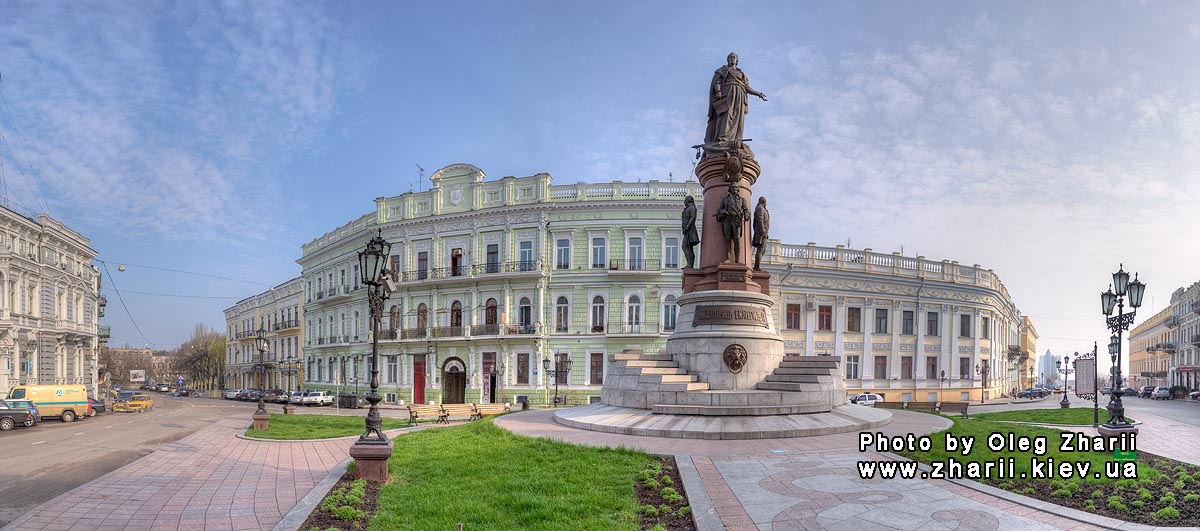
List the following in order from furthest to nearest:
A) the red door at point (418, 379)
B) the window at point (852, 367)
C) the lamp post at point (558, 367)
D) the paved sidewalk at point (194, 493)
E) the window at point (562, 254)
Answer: the window at point (852, 367) → the red door at point (418, 379) → the window at point (562, 254) → the lamp post at point (558, 367) → the paved sidewalk at point (194, 493)

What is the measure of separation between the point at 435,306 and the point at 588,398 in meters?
11.8

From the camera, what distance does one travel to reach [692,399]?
570 inches

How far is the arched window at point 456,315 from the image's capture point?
41812 millimetres

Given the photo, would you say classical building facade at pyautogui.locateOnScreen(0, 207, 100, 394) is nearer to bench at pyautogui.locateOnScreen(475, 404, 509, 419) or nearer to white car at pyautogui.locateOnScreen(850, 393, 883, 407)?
bench at pyautogui.locateOnScreen(475, 404, 509, 419)

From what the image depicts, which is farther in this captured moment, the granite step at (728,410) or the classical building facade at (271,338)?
the classical building facade at (271,338)

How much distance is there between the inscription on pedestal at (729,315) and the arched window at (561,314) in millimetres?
23466

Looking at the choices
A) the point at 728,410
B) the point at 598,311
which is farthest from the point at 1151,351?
the point at 728,410

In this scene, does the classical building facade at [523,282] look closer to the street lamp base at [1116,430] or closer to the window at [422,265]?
the window at [422,265]

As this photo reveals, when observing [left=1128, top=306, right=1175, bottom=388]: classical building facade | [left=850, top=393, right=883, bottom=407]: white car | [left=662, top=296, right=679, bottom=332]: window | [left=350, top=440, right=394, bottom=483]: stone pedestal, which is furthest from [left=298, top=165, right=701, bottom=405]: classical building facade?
[left=1128, top=306, right=1175, bottom=388]: classical building facade

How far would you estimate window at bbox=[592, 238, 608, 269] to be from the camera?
128 feet

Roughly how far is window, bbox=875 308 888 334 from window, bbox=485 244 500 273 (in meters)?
25.1

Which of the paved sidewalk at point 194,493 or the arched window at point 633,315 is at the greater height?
the arched window at point 633,315

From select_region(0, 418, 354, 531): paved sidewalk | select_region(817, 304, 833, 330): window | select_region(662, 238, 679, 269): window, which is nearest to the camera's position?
select_region(0, 418, 354, 531): paved sidewalk

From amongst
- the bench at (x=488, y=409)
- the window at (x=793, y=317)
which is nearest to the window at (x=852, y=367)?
the window at (x=793, y=317)
